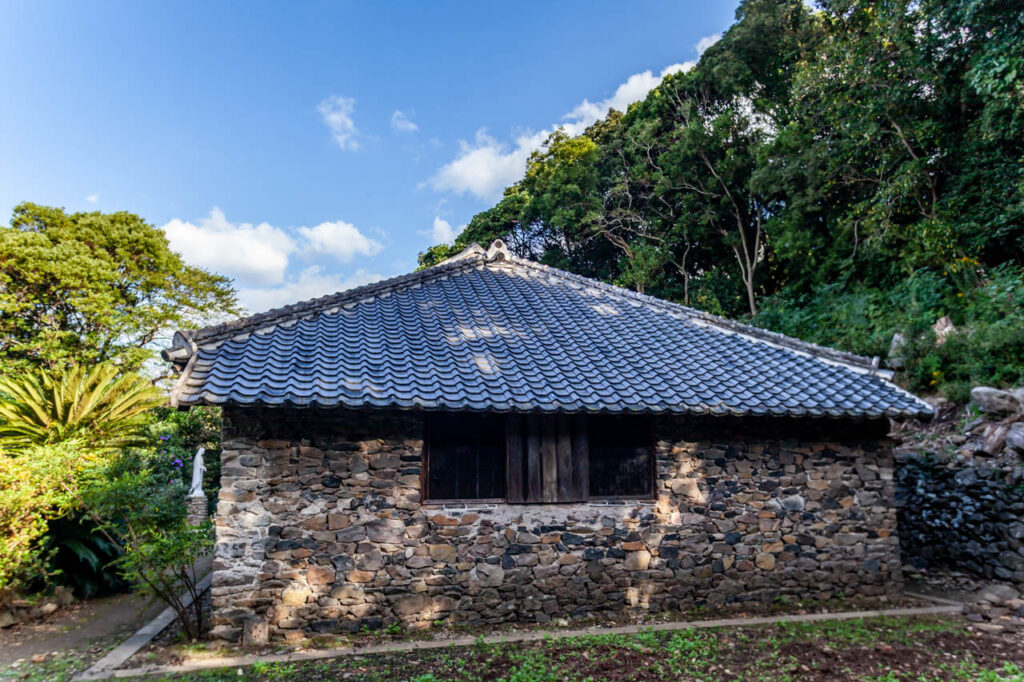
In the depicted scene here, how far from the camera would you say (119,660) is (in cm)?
495

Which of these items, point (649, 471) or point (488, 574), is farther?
point (649, 471)

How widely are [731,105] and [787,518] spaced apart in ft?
53.7

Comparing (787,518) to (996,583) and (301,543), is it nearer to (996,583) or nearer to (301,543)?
(996,583)

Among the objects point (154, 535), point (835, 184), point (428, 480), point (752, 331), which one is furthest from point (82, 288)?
point (835, 184)

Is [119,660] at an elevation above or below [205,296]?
below

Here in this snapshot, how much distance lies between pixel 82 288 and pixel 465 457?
16.1 meters

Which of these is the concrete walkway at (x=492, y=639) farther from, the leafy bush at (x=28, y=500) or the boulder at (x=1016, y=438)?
the boulder at (x=1016, y=438)

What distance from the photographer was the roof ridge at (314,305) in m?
6.20

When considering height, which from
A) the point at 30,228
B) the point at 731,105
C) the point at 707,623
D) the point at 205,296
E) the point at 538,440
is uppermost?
the point at 731,105

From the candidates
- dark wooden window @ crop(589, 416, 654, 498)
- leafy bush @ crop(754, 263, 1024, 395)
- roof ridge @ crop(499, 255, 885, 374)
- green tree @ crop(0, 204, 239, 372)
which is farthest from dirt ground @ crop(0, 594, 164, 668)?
leafy bush @ crop(754, 263, 1024, 395)

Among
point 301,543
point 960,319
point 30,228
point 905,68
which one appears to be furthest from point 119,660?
point 30,228

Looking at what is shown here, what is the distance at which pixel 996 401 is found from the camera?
8.42 meters

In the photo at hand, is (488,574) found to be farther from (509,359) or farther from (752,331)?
(752,331)

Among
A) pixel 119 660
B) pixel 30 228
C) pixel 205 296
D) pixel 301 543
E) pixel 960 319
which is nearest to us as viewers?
pixel 119 660
